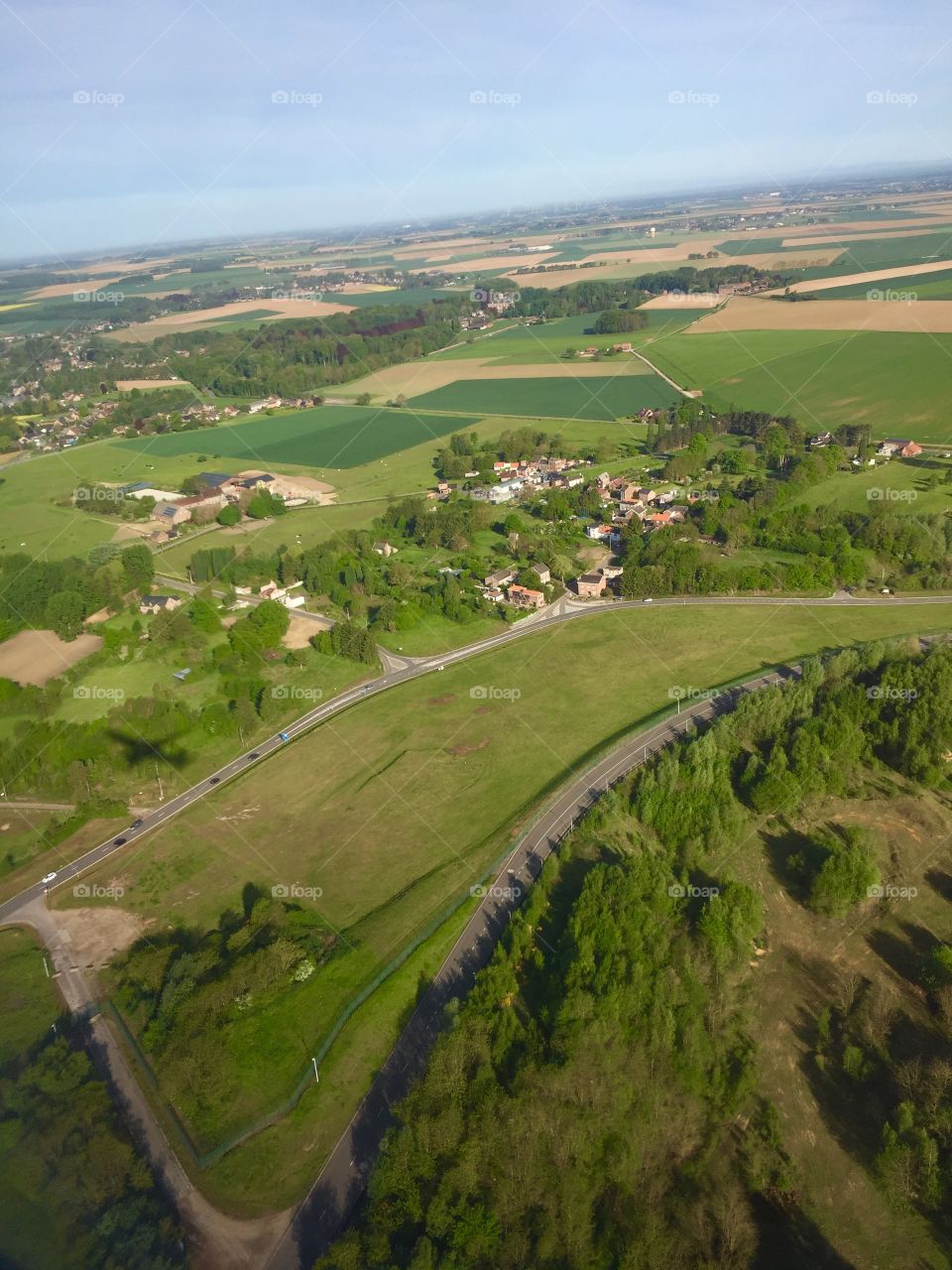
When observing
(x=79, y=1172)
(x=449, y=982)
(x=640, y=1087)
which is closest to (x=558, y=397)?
(x=449, y=982)

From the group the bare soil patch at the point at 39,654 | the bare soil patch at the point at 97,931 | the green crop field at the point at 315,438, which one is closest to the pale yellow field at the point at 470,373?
the green crop field at the point at 315,438

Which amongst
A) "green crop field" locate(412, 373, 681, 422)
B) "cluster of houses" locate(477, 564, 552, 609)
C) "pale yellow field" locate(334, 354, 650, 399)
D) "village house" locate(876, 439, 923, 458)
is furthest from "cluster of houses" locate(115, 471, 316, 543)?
"village house" locate(876, 439, 923, 458)

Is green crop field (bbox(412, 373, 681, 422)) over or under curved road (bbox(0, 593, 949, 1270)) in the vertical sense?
over

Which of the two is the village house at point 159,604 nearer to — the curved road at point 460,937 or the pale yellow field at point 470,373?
the curved road at point 460,937

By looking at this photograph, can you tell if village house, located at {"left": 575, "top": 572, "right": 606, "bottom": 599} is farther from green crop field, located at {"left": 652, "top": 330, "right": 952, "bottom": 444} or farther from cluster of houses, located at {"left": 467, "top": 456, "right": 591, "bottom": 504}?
green crop field, located at {"left": 652, "top": 330, "right": 952, "bottom": 444}

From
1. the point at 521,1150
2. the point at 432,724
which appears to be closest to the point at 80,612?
the point at 432,724

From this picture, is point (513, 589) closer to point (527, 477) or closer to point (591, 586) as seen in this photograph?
point (591, 586)
